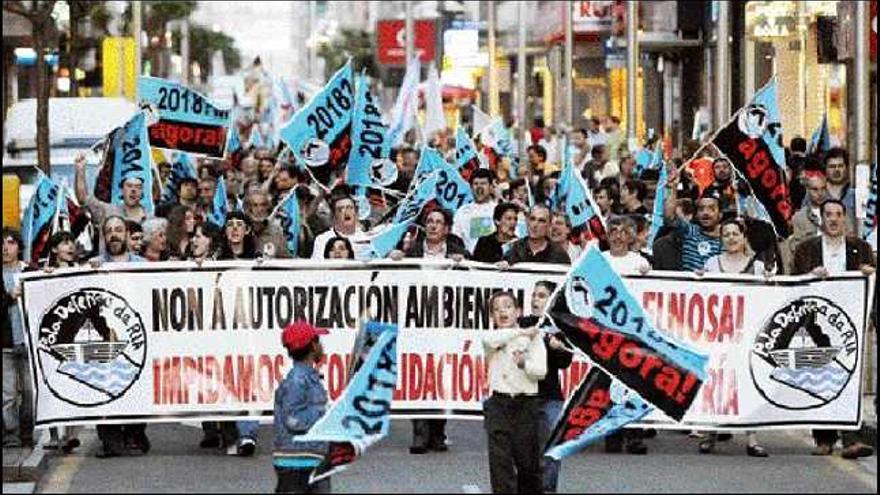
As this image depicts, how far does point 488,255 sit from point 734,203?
17.2 feet

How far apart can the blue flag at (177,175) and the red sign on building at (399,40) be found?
4663 centimetres

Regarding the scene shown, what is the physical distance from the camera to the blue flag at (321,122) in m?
22.3

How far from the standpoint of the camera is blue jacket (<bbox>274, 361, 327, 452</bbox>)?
11.5m

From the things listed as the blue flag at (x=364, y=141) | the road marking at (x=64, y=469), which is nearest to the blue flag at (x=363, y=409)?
the road marking at (x=64, y=469)

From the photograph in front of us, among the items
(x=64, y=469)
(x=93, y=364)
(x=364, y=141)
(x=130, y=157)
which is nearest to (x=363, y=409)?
(x=64, y=469)

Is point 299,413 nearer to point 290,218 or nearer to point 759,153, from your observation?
point 759,153

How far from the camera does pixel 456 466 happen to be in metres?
15.4

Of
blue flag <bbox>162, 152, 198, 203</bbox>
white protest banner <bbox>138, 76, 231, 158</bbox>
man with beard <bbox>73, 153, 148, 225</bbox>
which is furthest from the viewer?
blue flag <bbox>162, 152, 198, 203</bbox>

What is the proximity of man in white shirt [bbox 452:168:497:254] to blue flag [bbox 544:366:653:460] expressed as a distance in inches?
302

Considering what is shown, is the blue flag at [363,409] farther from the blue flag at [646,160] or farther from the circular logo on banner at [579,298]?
the blue flag at [646,160]

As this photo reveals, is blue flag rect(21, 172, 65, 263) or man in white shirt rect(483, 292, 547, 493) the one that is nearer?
man in white shirt rect(483, 292, 547, 493)

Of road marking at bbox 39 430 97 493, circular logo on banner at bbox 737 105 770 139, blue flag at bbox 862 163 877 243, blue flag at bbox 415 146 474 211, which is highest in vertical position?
circular logo on banner at bbox 737 105 770 139

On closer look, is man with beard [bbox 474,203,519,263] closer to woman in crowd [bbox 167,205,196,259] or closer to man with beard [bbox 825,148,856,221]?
woman in crowd [bbox 167,205,196,259]

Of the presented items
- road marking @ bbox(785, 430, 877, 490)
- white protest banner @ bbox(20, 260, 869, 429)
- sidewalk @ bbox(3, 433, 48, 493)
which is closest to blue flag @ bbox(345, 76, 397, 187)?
white protest banner @ bbox(20, 260, 869, 429)
